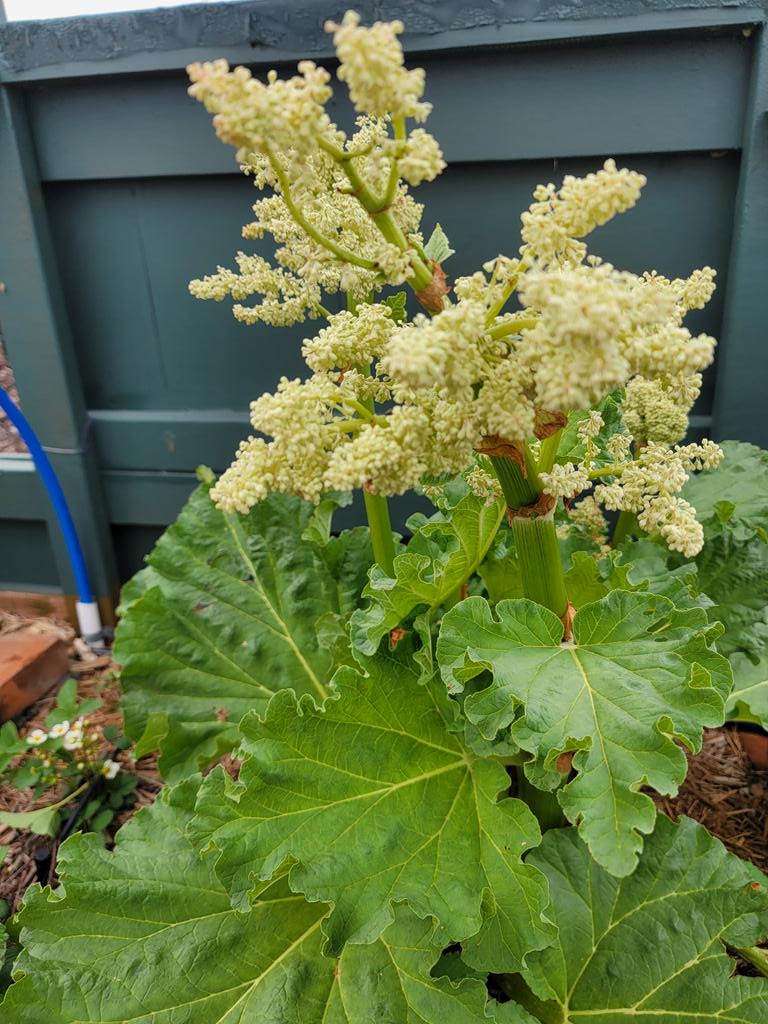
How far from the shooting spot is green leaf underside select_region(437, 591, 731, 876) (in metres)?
0.97

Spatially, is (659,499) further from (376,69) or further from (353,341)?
(376,69)

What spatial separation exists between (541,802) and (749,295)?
1463mm

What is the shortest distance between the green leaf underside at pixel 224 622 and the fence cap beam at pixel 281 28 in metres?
1.26

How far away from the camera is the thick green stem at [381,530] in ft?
4.88

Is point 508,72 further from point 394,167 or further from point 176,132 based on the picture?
point 394,167

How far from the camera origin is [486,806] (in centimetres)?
125

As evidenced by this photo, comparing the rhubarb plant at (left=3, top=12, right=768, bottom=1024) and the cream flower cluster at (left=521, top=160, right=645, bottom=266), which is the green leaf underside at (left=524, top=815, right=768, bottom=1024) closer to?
the rhubarb plant at (left=3, top=12, right=768, bottom=1024)

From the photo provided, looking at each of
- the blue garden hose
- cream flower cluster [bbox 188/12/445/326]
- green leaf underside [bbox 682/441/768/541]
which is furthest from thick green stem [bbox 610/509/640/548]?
the blue garden hose

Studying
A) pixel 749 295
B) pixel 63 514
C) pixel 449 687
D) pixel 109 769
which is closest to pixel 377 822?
pixel 449 687

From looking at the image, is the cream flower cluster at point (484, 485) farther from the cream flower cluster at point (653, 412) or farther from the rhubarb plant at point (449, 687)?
the cream flower cluster at point (653, 412)

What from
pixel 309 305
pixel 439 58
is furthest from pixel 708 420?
pixel 309 305

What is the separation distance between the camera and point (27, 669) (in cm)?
254

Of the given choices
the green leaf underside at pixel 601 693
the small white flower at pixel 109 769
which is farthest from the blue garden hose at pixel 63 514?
the green leaf underside at pixel 601 693

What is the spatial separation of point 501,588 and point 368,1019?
763 millimetres
